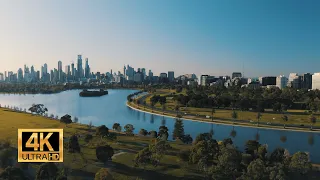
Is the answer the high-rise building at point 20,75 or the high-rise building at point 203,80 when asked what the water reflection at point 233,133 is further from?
the high-rise building at point 20,75

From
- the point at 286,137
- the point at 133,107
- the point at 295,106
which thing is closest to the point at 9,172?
the point at 286,137

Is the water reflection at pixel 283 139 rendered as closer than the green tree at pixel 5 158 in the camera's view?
No

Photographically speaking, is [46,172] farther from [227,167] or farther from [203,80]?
[203,80]

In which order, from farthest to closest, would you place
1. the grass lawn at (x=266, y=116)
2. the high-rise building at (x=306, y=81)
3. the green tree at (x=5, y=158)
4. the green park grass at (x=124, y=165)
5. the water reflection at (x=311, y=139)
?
the high-rise building at (x=306, y=81) → the grass lawn at (x=266, y=116) → the water reflection at (x=311, y=139) → the green park grass at (x=124, y=165) → the green tree at (x=5, y=158)

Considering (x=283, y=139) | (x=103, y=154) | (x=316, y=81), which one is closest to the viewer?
(x=103, y=154)

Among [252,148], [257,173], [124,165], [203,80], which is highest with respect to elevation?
[203,80]

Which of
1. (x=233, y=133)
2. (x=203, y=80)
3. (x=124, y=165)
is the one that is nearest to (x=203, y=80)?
(x=203, y=80)

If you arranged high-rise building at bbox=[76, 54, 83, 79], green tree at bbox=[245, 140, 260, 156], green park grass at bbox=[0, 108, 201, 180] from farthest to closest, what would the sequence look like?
high-rise building at bbox=[76, 54, 83, 79], green tree at bbox=[245, 140, 260, 156], green park grass at bbox=[0, 108, 201, 180]

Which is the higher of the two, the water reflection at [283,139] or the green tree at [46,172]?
the green tree at [46,172]

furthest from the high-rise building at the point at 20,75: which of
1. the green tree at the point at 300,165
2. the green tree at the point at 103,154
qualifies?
the green tree at the point at 300,165

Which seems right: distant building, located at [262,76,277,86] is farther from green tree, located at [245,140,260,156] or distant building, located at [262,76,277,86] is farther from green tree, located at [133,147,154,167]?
green tree, located at [133,147,154,167]

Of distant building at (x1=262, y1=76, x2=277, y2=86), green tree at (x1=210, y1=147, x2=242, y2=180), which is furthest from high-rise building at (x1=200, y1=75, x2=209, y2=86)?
green tree at (x1=210, y1=147, x2=242, y2=180)
